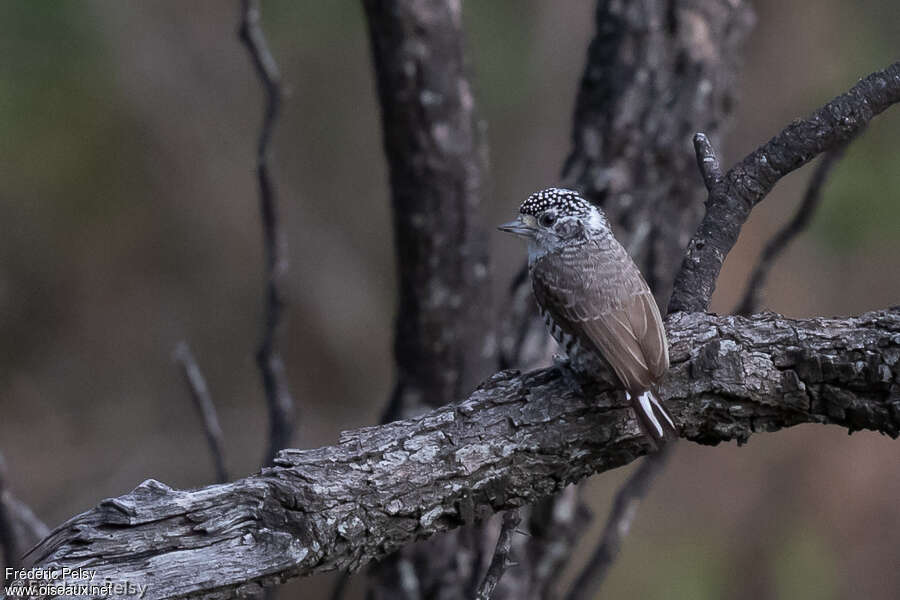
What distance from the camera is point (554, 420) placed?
2848 millimetres

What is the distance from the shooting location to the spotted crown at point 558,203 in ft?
12.5

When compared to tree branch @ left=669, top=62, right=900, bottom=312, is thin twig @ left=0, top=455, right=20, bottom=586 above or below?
below

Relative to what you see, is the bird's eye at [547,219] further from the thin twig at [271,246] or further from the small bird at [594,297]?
the thin twig at [271,246]

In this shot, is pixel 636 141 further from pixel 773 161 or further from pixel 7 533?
pixel 7 533

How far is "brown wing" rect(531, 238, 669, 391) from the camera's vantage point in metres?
2.90

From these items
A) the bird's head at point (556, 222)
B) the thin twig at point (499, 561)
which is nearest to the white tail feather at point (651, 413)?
the thin twig at point (499, 561)

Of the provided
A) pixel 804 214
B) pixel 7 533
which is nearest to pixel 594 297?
pixel 804 214

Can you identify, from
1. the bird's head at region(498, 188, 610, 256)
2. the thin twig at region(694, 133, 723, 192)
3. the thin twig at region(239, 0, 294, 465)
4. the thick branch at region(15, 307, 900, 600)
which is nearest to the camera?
the thick branch at region(15, 307, 900, 600)

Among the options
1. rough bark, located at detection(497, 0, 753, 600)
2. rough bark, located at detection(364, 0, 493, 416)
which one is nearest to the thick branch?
rough bark, located at detection(497, 0, 753, 600)

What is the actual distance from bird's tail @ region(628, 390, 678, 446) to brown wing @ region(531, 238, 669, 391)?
3 cm

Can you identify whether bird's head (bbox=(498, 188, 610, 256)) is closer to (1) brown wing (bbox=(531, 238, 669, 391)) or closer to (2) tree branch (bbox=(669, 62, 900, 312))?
(1) brown wing (bbox=(531, 238, 669, 391))

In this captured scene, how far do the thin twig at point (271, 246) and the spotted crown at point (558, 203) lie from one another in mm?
1178

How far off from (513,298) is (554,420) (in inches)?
72.5

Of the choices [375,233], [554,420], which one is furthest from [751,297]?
[375,233]
